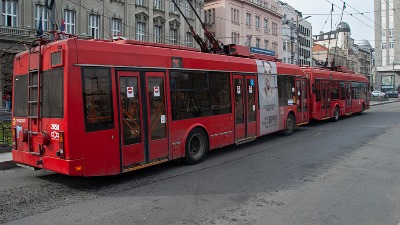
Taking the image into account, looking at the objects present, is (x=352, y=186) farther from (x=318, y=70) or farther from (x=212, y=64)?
(x=318, y=70)

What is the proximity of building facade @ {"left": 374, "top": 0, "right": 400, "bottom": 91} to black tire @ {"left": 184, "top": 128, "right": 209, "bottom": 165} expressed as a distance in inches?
3470

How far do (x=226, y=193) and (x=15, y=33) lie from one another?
2943 cm

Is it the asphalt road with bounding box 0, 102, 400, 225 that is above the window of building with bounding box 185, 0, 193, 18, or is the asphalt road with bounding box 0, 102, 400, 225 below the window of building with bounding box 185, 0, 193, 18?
below

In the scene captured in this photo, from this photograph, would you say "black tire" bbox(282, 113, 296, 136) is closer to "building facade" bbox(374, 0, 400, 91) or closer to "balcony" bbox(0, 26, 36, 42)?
"balcony" bbox(0, 26, 36, 42)

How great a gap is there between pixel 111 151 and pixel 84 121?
0.84m

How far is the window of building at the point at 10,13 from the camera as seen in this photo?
2964cm

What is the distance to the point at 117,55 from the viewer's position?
7172 mm

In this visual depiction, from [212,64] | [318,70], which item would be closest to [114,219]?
[212,64]

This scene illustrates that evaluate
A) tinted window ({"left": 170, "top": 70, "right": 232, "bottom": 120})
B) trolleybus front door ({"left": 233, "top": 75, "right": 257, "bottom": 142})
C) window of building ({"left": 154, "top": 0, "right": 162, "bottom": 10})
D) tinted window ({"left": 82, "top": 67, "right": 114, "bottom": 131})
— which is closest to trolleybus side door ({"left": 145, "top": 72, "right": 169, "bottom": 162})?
tinted window ({"left": 170, "top": 70, "right": 232, "bottom": 120})

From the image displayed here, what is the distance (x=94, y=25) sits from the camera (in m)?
35.0

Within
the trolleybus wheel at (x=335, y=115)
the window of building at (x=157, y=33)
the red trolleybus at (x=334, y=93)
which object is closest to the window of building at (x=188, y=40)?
the window of building at (x=157, y=33)

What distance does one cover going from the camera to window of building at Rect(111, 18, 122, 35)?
36312mm

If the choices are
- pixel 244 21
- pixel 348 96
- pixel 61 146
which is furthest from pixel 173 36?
pixel 61 146

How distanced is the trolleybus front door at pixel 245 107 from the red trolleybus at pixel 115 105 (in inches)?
17.1
